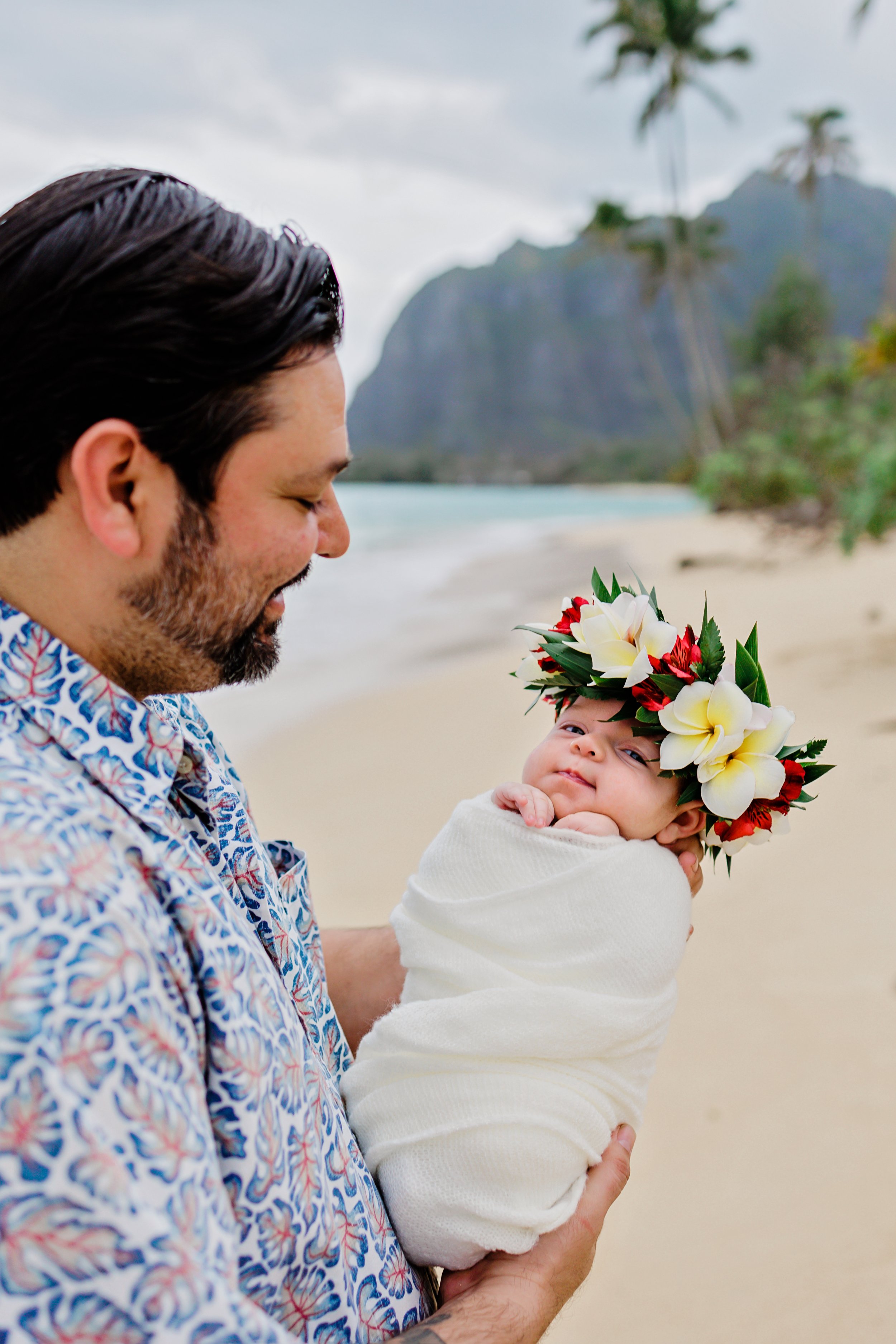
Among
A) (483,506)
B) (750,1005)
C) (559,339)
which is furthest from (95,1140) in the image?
(559,339)

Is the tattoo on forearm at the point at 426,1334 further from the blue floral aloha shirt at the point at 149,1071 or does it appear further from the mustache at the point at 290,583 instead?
the mustache at the point at 290,583

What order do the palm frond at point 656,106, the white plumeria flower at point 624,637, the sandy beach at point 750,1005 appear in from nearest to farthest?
the white plumeria flower at point 624,637
the sandy beach at point 750,1005
the palm frond at point 656,106

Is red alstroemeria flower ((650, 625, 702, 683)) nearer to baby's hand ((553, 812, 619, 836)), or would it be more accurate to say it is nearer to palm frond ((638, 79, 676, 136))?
baby's hand ((553, 812, 619, 836))

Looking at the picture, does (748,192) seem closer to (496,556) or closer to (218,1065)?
(496,556)

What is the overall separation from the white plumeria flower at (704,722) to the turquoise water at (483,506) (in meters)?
14.7

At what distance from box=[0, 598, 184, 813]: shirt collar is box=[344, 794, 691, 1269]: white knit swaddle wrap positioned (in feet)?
1.90

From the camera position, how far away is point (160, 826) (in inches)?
38.4

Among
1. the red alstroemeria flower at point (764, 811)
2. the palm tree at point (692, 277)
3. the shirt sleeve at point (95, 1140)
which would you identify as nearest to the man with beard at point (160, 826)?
the shirt sleeve at point (95, 1140)

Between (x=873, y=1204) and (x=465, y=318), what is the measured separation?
118 m

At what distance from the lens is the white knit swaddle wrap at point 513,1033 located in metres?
1.26

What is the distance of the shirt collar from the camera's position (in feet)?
3.15

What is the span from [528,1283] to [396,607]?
39.9ft

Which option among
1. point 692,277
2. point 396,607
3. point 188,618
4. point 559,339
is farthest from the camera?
point 559,339

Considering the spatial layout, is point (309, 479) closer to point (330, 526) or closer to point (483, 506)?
point (330, 526)
